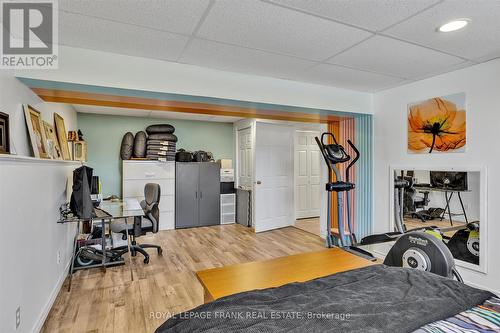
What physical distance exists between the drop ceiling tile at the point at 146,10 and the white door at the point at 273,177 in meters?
3.45

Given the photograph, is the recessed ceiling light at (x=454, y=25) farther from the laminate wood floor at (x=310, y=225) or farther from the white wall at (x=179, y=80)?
the laminate wood floor at (x=310, y=225)

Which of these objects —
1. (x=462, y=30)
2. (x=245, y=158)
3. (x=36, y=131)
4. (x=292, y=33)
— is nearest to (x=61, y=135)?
(x=36, y=131)

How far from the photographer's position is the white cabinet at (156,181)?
17.2 ft

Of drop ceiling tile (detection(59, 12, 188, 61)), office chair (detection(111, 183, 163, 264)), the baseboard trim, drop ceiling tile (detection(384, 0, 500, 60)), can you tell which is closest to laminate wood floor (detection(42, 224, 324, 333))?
the baseboard trim

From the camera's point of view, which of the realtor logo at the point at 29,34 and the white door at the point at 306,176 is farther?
the white door at the point at 306,176

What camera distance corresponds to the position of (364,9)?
5.62 ft

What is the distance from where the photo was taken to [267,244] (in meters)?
4.52

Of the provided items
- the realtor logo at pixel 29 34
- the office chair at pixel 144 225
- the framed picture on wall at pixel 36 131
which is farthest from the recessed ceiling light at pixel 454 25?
the office chair at pixel 144 225

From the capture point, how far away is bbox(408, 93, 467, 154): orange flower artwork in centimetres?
282

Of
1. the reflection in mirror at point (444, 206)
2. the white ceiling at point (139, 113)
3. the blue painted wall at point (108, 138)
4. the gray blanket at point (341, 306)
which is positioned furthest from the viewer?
the blue painted wall at point (108, 138)

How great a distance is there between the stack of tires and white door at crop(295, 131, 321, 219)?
2.90m

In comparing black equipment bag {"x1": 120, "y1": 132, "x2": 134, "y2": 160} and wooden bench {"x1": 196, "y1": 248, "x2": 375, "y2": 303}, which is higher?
black equipment bag {"x1": 120, "y1": 132, "x2": 134, "y2": 160}

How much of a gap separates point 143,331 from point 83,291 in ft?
3.69

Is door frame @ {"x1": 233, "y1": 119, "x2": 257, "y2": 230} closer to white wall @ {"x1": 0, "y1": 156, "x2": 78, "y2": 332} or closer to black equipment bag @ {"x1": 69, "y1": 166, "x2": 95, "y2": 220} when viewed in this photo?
black equipment bag @ {"x1": 69, "y1": 166, "x2": 95, "y2": 220}
